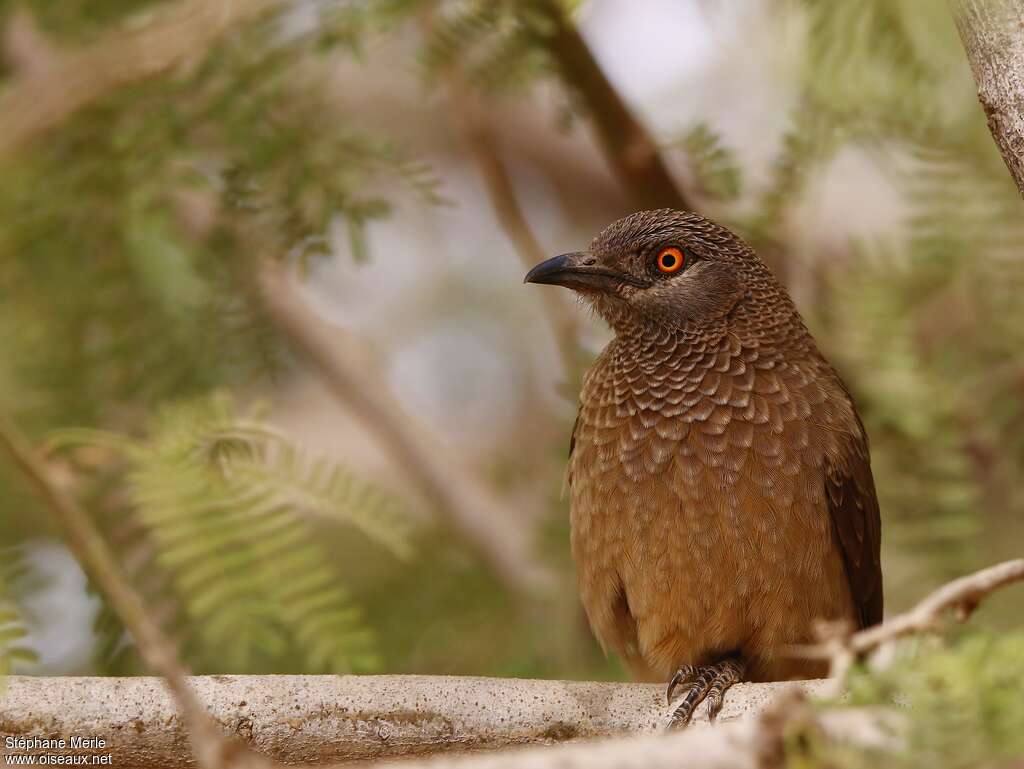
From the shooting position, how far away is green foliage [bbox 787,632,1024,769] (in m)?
1.96

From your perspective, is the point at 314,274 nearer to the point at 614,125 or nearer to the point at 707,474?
the point at 614,125

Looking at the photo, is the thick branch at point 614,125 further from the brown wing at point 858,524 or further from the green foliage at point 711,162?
the brown wing at point 858,524

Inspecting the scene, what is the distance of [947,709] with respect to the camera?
6.79 ft

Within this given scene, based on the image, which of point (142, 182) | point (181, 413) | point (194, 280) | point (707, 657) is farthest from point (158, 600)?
point (707, 657)

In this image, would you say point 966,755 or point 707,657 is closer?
point 966,755

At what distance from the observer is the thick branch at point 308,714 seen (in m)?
3.13

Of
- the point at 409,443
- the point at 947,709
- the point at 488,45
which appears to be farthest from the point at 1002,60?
the point at 409,443

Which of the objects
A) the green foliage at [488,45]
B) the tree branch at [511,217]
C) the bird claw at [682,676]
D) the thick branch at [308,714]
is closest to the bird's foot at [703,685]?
the bird claw at [682,676]

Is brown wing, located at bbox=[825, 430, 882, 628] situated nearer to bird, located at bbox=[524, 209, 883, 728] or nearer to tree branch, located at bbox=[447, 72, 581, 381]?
bird, located at bbox=[524, 209, 883, 728]

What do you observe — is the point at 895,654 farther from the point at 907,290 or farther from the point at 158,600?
the point at 907,290

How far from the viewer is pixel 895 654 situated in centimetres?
225

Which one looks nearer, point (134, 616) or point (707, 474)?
point (134, 616)

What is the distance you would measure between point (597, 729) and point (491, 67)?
9.98 feet

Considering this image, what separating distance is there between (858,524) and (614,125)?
206 cm
